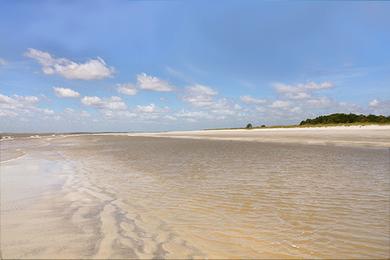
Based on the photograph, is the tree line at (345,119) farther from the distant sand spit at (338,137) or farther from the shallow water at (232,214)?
the shallow water at (232,214)

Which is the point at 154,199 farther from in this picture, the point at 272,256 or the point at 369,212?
the point at 369,212

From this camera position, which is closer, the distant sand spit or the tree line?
the distant sand spit

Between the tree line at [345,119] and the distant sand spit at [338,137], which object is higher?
the tree line at [345,119]

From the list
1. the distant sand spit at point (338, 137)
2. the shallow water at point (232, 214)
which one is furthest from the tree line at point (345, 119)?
the shallow water at point (232, 214)

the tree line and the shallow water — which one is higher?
the tree line

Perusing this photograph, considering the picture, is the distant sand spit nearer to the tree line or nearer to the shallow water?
the tree line

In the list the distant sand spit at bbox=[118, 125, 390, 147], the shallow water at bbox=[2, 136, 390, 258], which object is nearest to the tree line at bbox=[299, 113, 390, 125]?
the distant sand spit at bbox=[118, 125, 390, 147]

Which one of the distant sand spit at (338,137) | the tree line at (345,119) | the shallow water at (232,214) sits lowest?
the shallow water at (232,214)

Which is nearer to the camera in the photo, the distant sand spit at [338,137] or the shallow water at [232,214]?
the shallow water at [232,214]

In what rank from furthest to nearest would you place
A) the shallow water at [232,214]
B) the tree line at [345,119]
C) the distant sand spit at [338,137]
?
1. the tree line at [345,119]
2. the distant sand spit at [338,137]
3. the shallow water at [232,214]

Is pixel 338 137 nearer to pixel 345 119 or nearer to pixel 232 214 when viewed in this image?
pixel 232 214

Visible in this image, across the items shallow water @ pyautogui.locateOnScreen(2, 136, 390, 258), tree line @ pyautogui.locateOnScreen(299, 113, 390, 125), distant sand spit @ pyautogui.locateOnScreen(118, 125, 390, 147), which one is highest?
tree line @ pyautogui.locateOnScreen(299, 113, 390, 125)

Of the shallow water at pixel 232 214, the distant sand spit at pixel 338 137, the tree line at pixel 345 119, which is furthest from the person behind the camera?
the tree line at pixel 345 119

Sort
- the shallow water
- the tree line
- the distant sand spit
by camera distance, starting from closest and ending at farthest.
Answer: the shallow water, the distant sand spit, the tree line
